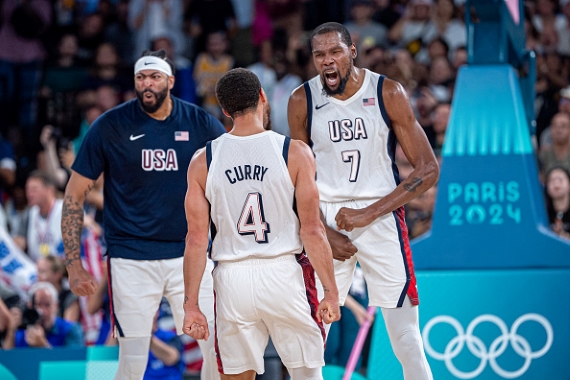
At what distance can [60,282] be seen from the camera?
8.90m

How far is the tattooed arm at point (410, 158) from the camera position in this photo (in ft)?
17.4

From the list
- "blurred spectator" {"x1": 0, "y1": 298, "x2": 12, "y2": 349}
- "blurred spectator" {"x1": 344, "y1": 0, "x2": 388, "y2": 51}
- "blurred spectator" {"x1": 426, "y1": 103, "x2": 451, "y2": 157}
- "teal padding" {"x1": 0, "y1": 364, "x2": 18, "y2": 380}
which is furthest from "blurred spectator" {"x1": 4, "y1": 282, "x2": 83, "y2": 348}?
"blurred spectator" {"x1": 344, "y1": 0, "x2": 388, "y2": 51}

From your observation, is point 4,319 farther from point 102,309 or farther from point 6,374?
point 6,374

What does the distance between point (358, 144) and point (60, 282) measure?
4.50m

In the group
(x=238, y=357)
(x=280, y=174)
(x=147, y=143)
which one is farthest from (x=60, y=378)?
(x=280, y=174)

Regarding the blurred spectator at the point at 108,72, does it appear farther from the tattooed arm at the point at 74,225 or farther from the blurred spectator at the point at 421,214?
the tattooed arm at the point at 74,225

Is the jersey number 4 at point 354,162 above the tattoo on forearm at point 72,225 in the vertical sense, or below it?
above

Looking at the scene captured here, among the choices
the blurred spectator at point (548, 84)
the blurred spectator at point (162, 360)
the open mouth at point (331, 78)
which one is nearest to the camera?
the open mouth at point (331, 78)

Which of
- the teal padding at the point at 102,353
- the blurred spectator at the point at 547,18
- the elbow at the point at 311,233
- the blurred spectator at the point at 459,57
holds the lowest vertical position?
the teal padding at the point at 102,353

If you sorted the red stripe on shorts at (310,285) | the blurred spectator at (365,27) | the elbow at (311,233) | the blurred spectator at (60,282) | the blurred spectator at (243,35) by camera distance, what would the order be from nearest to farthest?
1. the elbow at (311,233)
2. the red stripe on shorts at (310,285)
3. the blurred spectator at (60,282)
4. the blurred spectator at (365,27)
5. the blurred spectator at (243,35)

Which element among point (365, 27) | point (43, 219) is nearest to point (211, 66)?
point (365, 27)

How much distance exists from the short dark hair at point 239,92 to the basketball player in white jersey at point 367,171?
82cm

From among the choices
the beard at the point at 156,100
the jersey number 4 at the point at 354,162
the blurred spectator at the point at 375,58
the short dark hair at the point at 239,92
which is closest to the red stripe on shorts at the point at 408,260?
the jersey number 4 at the point at 354,162

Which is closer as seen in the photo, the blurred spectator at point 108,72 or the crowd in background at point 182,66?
the crowd in background at point 182,66
